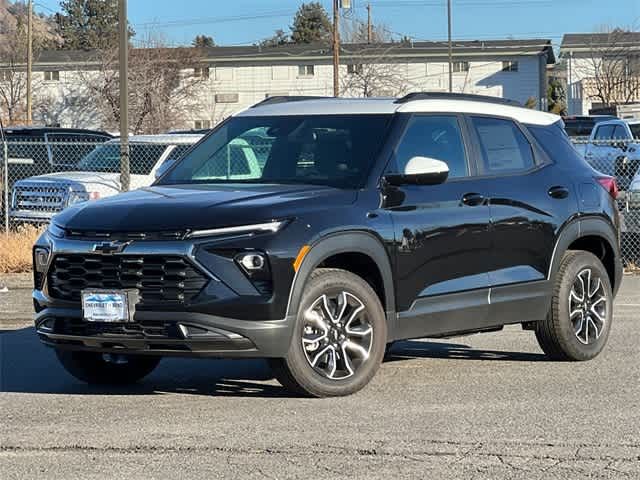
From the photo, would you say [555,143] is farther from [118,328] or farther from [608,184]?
[118,328]

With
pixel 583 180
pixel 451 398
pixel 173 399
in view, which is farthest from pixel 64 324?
pixel 583 180

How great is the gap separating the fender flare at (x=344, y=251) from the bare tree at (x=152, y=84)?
143 feet

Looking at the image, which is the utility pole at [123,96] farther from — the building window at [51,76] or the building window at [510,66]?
the building window at [51,76]

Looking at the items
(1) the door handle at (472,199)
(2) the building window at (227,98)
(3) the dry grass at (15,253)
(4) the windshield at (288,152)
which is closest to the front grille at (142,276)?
(4) the windshield at (288,152)

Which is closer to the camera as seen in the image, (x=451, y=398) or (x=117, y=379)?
(x=451, y=398)

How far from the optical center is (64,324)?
7590mm

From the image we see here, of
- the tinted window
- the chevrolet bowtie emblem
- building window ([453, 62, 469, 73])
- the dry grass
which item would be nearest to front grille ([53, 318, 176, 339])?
the chevrolet bowtie emblem

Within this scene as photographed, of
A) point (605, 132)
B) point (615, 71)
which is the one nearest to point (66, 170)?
point (605, 132)

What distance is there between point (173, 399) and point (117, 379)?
2.72ft

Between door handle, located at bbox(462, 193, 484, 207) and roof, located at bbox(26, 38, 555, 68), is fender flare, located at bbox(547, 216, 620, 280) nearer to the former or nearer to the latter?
door handle, located at bbox(462, 193, 484, 207)

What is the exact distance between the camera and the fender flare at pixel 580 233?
8967 mm

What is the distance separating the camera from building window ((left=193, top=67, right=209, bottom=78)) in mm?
61906

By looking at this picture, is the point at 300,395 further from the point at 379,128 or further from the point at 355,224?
the point at 379,128

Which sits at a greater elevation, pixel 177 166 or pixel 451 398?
pixel 177 166
